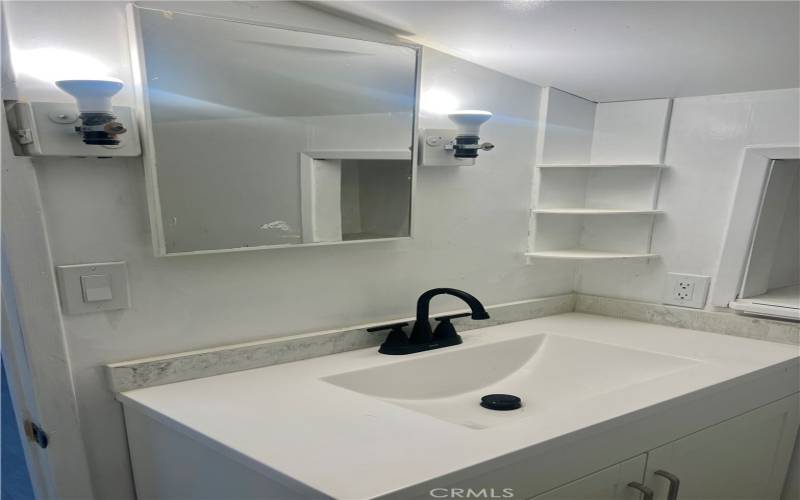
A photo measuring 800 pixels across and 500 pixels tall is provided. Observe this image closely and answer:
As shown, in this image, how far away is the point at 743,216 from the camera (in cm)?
143

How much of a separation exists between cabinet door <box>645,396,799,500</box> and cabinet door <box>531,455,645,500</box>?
0.05 metres

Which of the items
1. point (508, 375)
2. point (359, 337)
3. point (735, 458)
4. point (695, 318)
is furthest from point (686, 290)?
point (359, 337)

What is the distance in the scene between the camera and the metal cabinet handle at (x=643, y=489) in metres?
0.95

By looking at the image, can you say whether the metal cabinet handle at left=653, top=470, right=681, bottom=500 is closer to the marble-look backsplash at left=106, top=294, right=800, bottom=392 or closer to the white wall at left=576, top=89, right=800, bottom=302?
the marble-look backsplash at left=106, top=294, right=800, bottom=392

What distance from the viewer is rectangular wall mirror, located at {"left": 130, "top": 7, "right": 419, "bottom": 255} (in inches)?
37.1

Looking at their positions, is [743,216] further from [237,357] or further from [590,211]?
[237,357]

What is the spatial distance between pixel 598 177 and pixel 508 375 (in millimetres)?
778

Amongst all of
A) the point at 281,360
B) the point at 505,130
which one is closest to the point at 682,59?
the point at 505,130

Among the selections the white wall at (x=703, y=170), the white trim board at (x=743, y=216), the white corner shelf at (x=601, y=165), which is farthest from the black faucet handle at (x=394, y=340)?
the white trim board at (x=743, y=216)

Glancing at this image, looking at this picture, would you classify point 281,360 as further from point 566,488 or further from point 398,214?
point 566,488

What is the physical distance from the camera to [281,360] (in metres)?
1.14

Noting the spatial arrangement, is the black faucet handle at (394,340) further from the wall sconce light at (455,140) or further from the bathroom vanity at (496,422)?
the wall sconce light at (455,140)

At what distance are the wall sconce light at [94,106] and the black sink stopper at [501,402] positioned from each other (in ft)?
3.05

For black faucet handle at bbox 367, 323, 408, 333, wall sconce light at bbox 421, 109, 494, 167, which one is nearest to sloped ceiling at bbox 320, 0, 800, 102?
wall sconce light at bbox 421, 109, 494, 167
